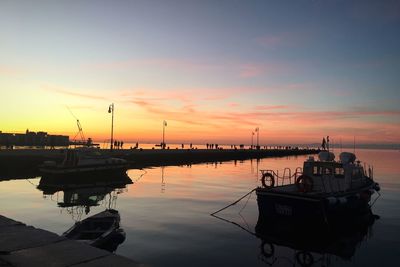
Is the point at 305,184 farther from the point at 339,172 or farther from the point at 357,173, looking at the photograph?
the point at 357,173

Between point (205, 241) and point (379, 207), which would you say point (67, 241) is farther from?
point (379, 207)

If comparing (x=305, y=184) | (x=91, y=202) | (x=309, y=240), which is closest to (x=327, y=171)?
(x=305, y=184)

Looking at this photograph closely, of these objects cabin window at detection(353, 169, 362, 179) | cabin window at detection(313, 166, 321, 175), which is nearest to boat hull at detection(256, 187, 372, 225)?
cabin window at detection(313, 166, 321, 175)

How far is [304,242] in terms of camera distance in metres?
20.1

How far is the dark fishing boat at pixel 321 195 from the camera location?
21.0 meters

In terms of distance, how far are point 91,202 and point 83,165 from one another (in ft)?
48.5

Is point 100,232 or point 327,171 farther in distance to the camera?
point 327,171

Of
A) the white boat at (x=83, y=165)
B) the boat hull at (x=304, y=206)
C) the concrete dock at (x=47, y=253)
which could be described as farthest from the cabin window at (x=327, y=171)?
the white boat at (x=83, y=165)

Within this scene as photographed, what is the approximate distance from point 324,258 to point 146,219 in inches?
469

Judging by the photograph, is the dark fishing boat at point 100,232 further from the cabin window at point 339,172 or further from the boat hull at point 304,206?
the cabin window at point 339,172

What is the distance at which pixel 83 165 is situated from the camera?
44.2m

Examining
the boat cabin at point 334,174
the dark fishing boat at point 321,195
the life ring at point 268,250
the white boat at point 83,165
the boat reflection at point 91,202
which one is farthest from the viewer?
the white boat at point 83,165

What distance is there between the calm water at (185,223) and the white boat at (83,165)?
10.0 ft

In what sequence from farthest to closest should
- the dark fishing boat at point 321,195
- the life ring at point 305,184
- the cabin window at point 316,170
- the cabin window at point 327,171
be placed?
the cabin window at point 316,170, the cabin window at point 327,171, the life ring at point 305,184, the dark fishing boat at point 321,195
